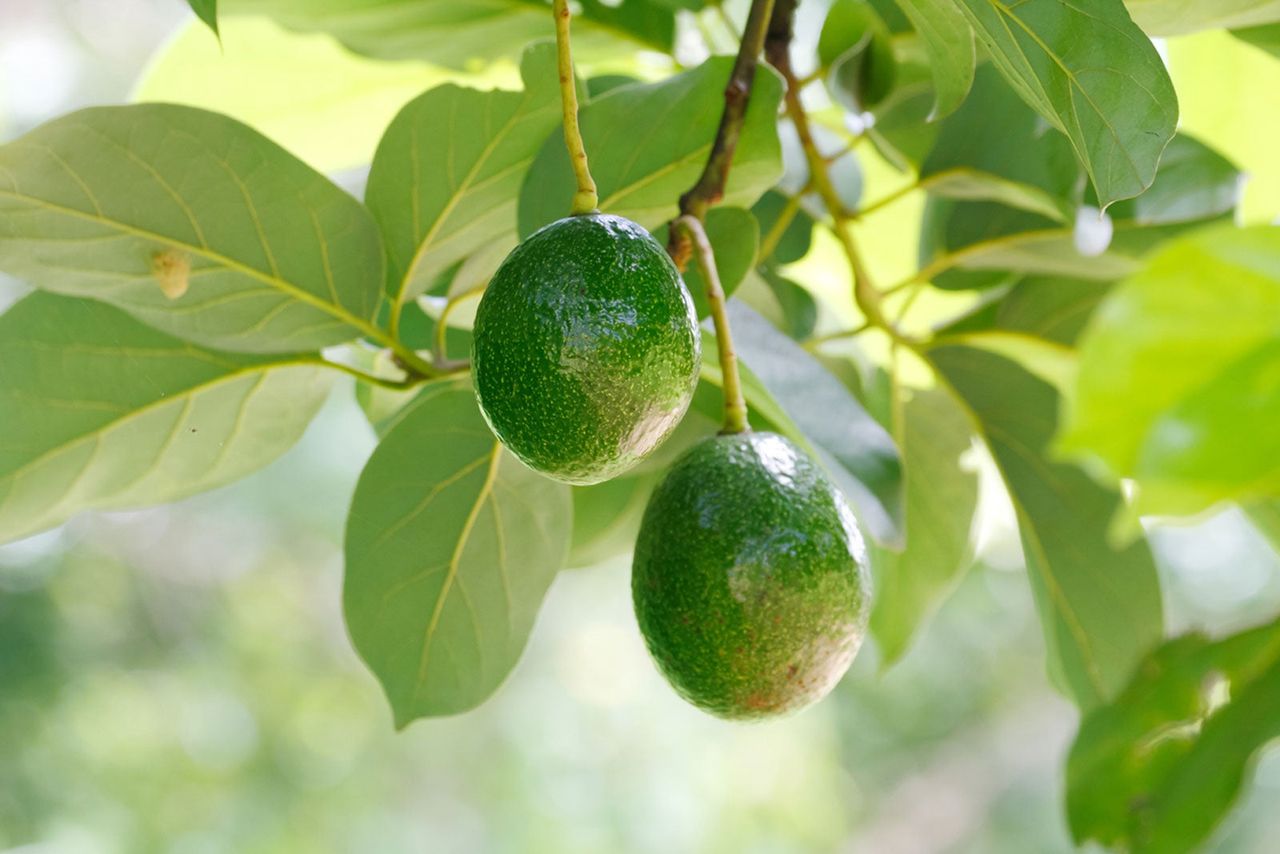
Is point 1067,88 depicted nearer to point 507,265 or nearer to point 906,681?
point 507,265

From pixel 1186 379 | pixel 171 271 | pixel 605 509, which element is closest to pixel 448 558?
pixel 605 509

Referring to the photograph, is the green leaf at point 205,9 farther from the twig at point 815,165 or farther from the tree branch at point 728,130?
the twig at point 815,165

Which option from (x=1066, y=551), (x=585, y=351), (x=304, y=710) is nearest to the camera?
(x=585, y=351)

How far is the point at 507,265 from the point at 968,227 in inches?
23.5

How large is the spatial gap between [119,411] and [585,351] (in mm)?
429

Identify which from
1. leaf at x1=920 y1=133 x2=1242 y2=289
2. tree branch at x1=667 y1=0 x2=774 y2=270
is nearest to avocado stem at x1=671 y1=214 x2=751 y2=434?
tree branch at x1=667 y1=0 x2=774 y2=270

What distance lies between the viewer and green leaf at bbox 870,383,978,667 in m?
1.12

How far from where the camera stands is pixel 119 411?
864 mm

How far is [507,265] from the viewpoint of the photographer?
2.02 feet

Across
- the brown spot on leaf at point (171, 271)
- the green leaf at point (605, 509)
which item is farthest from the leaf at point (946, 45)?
the brown spot on leaf at point (171, 271)

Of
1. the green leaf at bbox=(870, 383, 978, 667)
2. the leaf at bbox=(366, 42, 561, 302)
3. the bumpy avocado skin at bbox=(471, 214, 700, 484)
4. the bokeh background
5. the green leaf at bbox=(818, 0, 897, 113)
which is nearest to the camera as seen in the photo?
the bumpy avocado skin at bbox=(471, 214, 700, 484)

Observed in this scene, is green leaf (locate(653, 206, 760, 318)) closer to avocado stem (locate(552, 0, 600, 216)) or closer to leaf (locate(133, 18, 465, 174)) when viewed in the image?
avocado stem (locate(552, 0, 600, 216))

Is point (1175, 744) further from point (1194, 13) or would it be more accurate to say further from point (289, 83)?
point (289, 83)

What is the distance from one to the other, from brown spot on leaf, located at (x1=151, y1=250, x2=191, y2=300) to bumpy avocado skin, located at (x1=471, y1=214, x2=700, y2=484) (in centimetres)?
26
